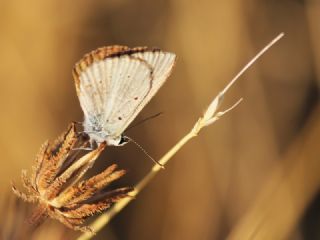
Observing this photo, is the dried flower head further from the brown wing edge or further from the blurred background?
the blurred background

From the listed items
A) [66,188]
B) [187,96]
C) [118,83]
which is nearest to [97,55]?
[118,83]

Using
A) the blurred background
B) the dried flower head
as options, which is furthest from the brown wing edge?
the blurred background

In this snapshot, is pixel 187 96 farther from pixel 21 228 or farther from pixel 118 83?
pixel 21 228

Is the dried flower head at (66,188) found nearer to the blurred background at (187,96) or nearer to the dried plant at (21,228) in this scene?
the dried plant at (21,228)

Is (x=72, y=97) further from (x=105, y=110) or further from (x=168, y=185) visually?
(x=105, y=110)

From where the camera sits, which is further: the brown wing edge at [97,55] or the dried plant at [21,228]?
the brown wing edge at [97,55]

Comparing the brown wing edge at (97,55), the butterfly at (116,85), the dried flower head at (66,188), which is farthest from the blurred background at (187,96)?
the dried flower head at (66,188)

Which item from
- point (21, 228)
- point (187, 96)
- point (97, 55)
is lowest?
point (21, 228)
